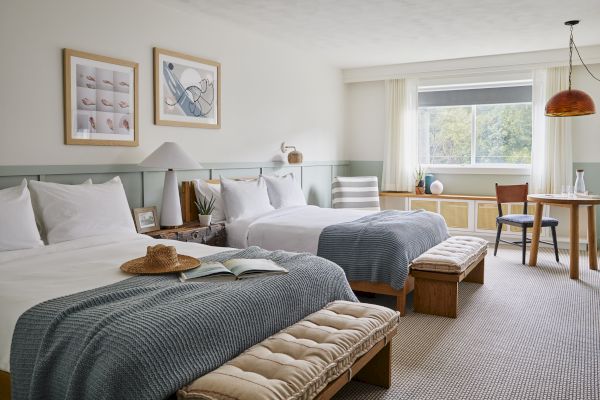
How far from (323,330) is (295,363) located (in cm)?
36

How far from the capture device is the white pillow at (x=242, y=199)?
14.7ft

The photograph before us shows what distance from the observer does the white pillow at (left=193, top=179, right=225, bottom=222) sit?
14.8 ft

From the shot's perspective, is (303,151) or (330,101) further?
(330,101)

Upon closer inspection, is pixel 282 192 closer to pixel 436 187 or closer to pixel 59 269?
pixel 436 187

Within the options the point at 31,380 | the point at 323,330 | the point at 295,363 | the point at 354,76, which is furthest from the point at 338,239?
the point at 354,76

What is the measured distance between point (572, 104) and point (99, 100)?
13.4ft

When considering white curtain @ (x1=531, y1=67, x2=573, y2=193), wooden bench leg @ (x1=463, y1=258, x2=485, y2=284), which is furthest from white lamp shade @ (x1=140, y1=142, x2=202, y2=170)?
white curtain @ (x1=531, y1=67, x2=573, y2=193)

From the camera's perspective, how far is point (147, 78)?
4.14m

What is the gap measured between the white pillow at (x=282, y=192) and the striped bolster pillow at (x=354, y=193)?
4.03 ft

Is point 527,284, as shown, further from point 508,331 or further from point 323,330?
point 323,330

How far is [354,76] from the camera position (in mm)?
7348

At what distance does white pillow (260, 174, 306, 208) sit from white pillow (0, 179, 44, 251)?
251cm

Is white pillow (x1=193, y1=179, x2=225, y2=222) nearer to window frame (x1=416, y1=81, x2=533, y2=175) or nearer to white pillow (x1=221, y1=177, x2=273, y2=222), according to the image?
white pillow (x1=221, y1=177, x2=273, y2=222)

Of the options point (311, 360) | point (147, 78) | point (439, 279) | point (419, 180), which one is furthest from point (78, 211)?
point (419, 180)
